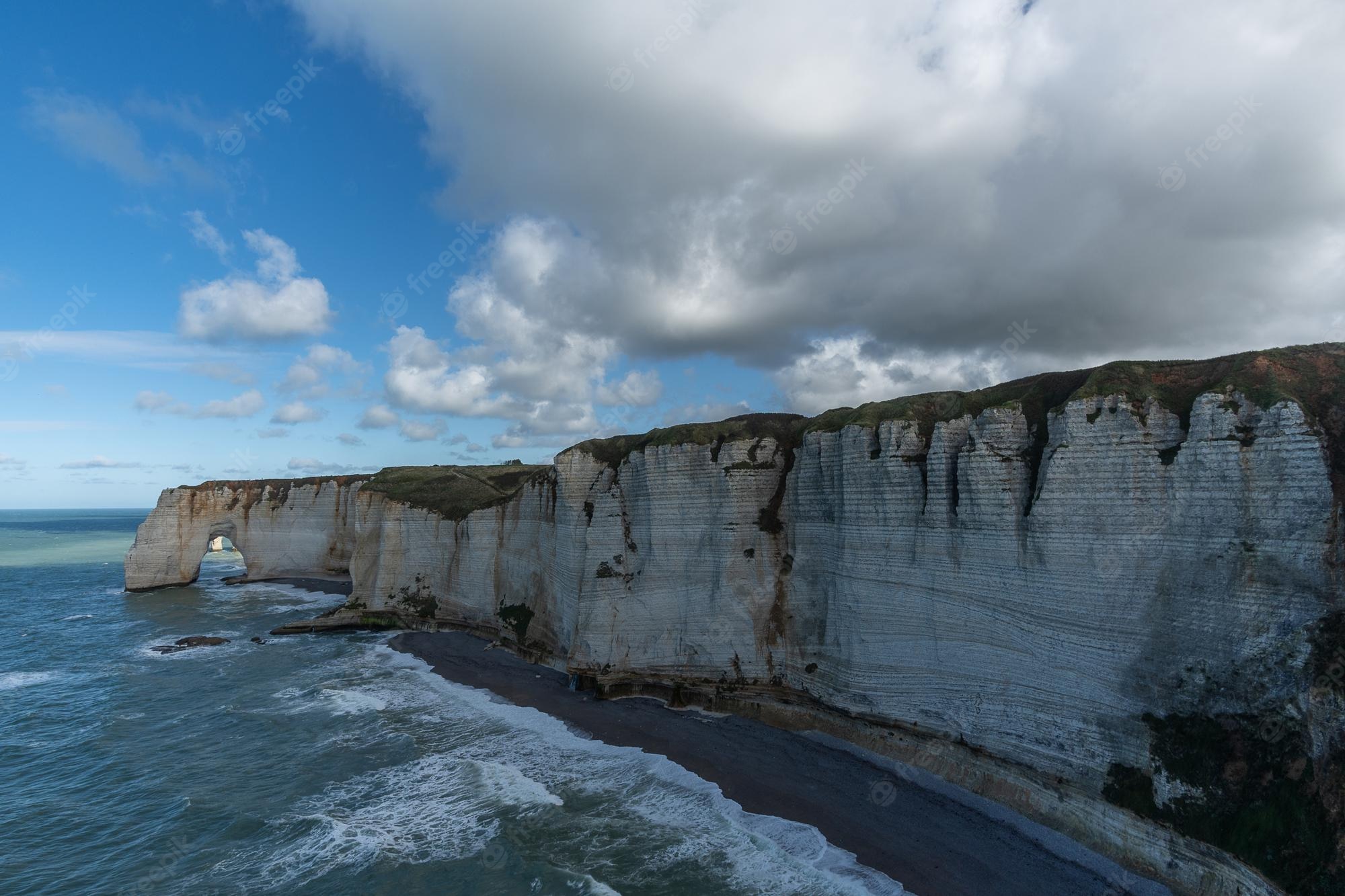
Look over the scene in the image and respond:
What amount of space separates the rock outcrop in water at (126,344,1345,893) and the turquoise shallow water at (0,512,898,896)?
613 centimetres

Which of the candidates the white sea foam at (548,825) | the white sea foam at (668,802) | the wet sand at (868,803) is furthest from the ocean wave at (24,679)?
the wet sand at (868,803)

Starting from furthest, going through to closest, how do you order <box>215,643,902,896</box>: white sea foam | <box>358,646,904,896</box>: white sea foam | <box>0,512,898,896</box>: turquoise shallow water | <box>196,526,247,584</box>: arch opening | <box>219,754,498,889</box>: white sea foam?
<box>196,526,247,584</box>: arch opening
<box>219,754,498,889</box>: white sea foam
<box>0,512,898,896</box>: turquoise shallow water
<box>215,643,902,896</box>: white sea foam
<box>358,646,904,896</box>: white sea foam

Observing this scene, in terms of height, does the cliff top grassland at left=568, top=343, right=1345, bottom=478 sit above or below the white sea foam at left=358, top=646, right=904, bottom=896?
above

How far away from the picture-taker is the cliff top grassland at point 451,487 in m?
46.7

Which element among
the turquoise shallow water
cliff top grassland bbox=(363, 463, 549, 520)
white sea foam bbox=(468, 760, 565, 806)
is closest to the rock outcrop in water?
the turquoise shallow water

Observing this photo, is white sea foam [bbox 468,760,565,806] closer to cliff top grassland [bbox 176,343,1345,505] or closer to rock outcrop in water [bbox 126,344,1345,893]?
rock outcrop in water [bbox 126,344,1345,893]

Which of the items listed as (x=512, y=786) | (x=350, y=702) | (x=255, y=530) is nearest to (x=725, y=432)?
(x=512, y=786)

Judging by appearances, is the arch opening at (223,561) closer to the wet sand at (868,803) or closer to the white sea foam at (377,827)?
the wet sand at (868,803)

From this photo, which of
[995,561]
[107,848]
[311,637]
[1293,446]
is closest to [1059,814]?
[995,561]

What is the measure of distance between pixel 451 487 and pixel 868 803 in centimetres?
4208

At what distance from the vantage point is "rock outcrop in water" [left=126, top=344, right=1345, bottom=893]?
579 inches

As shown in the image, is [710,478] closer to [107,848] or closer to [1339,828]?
[1339,828]

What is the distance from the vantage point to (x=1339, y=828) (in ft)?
41.9

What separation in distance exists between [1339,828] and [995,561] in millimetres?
9205
